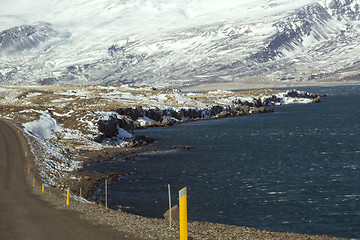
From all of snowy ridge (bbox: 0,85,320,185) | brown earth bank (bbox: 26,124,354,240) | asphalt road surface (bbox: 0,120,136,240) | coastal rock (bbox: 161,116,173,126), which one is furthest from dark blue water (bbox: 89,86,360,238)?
coastal rock (bbox: 161,116,173,126)

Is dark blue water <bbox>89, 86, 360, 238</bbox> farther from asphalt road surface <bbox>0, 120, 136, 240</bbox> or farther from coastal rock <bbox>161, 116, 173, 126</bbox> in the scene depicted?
coastal rock <bbox>161, 116, 173, 126</bbox>

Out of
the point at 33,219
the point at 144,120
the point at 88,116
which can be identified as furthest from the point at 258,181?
the point at 144,120

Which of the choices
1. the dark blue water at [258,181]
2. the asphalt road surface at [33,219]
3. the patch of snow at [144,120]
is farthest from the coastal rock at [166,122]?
the asphalt road surface at [33,219]

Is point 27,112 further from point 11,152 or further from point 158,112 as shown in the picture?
point 158,112

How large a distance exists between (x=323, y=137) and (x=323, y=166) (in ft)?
115

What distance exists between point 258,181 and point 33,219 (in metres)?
33.7

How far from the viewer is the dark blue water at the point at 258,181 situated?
3931cm

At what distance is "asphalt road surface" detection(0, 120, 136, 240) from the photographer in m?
23.3

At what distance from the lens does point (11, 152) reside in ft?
185

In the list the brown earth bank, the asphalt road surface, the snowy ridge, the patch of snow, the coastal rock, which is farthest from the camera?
the coastal rock

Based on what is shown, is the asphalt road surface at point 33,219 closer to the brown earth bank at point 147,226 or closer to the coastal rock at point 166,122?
the brown earth bank at point 147,226

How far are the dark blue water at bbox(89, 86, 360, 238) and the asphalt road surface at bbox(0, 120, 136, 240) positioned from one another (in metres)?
10.9

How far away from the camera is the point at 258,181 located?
54438 millimetres

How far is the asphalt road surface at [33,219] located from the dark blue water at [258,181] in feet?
35.8
